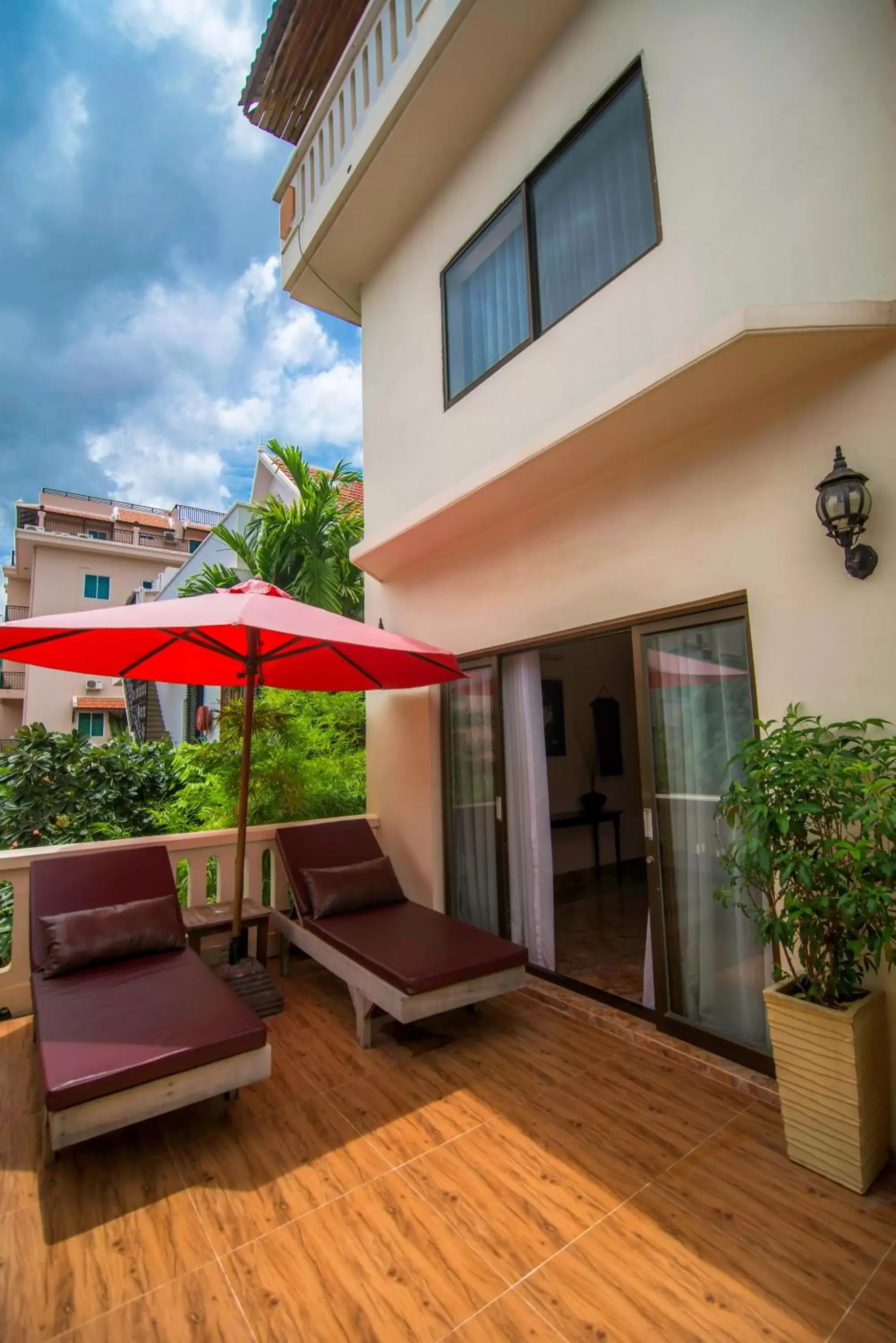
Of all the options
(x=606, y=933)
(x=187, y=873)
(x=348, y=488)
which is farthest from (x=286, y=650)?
(x=348, y=488)

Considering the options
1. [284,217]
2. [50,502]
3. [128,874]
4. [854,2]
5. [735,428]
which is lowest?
[128,874]

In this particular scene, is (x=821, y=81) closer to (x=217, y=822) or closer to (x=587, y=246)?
(x=587, y=246)

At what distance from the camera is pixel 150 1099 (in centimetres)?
247

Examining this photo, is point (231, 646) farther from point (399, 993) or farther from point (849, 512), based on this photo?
point (849, 512)

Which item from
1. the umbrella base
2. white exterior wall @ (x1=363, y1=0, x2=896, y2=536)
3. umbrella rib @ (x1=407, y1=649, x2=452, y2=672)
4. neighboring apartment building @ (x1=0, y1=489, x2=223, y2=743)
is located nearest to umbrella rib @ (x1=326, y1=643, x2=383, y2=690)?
umbrella rib @ (x1=407, y1=649, x2=452, y2=672)

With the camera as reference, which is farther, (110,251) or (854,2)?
(110,251)

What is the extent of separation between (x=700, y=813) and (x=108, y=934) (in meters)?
3.42

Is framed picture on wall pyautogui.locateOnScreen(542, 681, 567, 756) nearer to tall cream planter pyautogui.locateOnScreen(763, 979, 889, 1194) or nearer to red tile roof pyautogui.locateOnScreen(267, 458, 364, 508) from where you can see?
red tile roof pyautogui.locateOnScreen(267, 458, 364, 508)

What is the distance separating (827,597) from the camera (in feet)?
9.00

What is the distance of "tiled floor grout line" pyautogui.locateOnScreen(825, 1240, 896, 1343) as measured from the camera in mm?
1758

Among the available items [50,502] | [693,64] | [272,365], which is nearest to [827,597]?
[693,64]

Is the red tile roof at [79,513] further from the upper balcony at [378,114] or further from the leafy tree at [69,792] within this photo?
the leafy tree at [69,792]

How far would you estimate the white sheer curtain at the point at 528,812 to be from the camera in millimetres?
4379

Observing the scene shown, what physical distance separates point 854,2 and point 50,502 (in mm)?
37881
